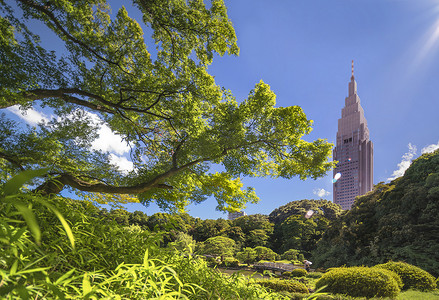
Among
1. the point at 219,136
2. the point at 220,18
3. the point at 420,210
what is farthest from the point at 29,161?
the point at 420,210

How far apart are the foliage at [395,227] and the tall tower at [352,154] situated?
164ft

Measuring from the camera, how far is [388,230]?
508 inches

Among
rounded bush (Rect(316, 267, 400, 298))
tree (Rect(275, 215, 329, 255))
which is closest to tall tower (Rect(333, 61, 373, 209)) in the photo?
tree (Rect(275, 215, 329, 255))

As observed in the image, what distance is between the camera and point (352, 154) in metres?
64.3

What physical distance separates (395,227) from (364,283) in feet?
26.5

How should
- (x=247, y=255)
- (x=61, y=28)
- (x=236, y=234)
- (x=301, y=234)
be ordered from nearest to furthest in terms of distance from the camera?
(x=61, y=28), (x=247, y=255), (x=301, y=234), (x=236, y=234)

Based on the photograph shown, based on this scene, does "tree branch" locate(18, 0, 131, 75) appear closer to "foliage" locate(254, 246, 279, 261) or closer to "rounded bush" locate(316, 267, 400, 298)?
"rounded bush" locate(316, 267, 400, 298)

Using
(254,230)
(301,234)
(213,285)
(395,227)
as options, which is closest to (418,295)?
(395,227)

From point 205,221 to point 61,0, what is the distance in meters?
27.2

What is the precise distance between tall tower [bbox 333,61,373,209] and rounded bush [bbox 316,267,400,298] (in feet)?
202

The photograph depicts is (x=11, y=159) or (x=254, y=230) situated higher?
(x=254, y=230)

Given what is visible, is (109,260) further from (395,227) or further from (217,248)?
(217,248)

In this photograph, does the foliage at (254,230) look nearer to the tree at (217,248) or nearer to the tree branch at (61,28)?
the tree at (217,248)

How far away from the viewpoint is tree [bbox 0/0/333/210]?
18.0 ft
